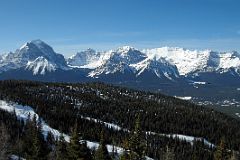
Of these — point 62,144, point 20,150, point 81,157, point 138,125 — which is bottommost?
point 20,150

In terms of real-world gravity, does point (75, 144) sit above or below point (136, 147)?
below

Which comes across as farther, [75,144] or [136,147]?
[75,144]

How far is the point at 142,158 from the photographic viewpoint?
49.1m

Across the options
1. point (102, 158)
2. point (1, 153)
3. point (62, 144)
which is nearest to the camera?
point (102, 158)

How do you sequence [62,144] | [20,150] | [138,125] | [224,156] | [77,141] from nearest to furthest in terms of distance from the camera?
[138,125] → [77,141] → [224,156] → [62,144] → [20,150]

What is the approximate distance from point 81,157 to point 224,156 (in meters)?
21.1

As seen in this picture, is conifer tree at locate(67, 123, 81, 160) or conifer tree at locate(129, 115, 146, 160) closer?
conifer tree at locate(129, 115, 146, 160)

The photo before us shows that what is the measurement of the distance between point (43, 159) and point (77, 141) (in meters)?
18.9

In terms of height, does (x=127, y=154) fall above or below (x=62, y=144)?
above

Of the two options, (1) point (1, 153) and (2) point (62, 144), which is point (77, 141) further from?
(2) point (62, 144)

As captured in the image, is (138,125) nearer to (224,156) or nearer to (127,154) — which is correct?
(127,154)

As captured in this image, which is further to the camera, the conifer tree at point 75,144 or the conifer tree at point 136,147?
the conifer tree at point 75,144

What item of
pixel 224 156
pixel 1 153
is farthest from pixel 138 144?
pixel 1 153

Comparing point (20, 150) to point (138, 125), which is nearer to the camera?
point (138, 125)
